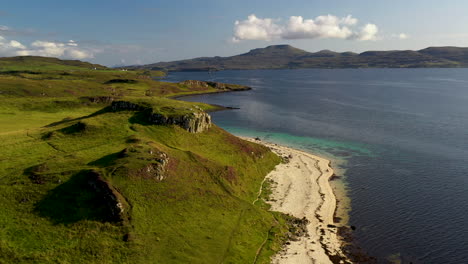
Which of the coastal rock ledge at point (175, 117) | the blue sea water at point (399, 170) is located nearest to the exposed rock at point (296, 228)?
the blue sea water at point (399, 170)

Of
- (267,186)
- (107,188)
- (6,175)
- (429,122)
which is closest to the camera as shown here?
(107,188)

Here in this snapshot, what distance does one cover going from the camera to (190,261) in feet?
158

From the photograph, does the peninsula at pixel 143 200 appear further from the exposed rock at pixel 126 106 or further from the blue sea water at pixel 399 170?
the blue sea water at pixel 399 170

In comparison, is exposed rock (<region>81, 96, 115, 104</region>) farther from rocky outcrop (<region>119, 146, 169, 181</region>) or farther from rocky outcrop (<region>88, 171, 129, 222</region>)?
rocky outcrop (<region>88, 171, 129, 222</region>)

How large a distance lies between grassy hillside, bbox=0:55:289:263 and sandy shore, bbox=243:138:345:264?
15.5 ft

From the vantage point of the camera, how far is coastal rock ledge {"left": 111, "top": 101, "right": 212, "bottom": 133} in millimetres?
92438

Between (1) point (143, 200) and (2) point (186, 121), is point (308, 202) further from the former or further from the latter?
(2) point (186, 121)

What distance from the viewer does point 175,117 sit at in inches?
3647

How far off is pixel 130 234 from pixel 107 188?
10.1 metres

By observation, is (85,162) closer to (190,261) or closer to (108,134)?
(108,134)

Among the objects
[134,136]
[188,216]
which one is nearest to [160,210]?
[188,216]

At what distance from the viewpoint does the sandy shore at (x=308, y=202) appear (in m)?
57.0

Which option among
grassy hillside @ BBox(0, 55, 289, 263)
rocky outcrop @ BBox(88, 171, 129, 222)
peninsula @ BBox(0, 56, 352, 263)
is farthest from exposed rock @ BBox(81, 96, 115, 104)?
rocky outcrop @ BBox(88, 171, 129, 222)

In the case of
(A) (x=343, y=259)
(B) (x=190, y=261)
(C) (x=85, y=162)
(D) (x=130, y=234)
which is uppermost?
(C) (x=85, y=162)
